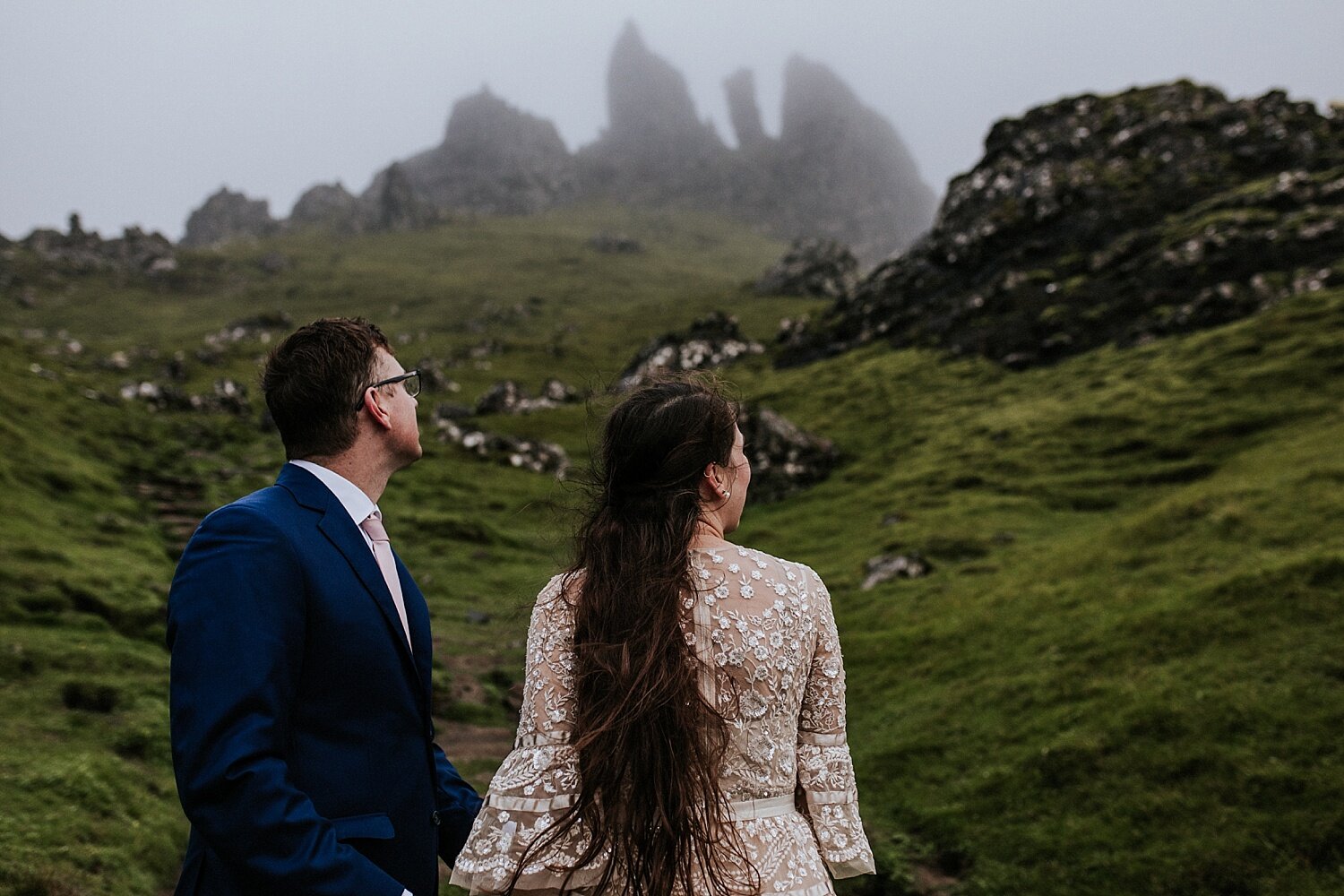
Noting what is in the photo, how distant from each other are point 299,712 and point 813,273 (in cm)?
14570

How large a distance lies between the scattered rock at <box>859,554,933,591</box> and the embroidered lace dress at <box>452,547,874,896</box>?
23.6 metres

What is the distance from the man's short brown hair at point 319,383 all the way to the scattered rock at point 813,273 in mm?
138355

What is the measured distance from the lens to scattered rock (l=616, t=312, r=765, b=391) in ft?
309

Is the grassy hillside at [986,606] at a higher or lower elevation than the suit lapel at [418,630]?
lower

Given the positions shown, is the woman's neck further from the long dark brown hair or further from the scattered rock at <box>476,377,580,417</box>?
the scattered rock at <box>476,377,580,417</box>

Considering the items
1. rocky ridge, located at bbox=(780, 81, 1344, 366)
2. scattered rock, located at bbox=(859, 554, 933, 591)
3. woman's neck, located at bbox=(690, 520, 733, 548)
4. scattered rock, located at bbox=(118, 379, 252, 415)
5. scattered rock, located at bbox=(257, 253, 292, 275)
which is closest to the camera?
woman's neck, located at bbox=(690, 520, 733, 548)

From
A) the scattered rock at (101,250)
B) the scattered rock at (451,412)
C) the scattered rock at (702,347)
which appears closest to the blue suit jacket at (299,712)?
the scattered rock at (451,412)

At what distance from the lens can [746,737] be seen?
138 inches

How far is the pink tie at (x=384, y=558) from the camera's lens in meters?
4.12

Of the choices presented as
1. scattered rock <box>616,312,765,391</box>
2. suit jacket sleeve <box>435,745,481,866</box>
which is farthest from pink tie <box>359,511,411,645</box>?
scattered rock <box>616,312,765,391</box>

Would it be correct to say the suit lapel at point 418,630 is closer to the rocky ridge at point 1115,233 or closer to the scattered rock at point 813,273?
the rocky ridge at point 1115,233

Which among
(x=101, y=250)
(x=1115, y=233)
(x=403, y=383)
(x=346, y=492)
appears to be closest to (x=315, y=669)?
(x=346, y=492)

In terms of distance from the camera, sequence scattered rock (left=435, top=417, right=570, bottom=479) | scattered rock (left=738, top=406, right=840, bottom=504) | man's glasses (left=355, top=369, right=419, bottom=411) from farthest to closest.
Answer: scattered rock (left=435, top=417, right=570, bottom=479) < scattered rock (left=738, top=406, right=840, bottom=504) < man's glasses (left=355, top=369, right=419, bottom=411)

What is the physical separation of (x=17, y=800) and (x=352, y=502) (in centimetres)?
806
